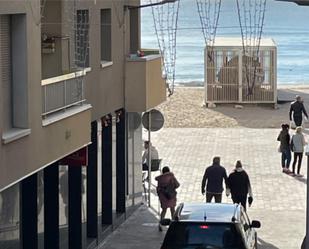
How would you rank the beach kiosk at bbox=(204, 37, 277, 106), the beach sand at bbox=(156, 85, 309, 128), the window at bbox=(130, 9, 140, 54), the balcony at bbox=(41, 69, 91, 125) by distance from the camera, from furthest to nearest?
the beach kiosk at bbox=(204, 37, 277, 106) < the beach sand at bbox=(156, 85, 309, 128) < the window at bbox=(130, 9, 140, 54) < the balcony at bbox=(41, 69, 91, 125)

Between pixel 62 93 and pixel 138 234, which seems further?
pixel 138 234

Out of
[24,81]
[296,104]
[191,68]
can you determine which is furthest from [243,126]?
[191,68]

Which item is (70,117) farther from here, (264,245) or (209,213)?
(264,245)

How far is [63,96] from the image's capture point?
15680 millimetres

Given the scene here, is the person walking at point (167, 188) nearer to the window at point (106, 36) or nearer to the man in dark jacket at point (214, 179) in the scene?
the man in dark jacket at point (214, 179)

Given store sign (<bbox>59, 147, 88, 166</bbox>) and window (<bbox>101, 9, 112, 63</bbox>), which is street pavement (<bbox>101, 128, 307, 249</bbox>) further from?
window (<bbox>101, 9, 112, 63</bbox>)

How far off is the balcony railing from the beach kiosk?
26271mm

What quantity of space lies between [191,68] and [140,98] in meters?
62.3

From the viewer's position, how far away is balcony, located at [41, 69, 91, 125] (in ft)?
48.9

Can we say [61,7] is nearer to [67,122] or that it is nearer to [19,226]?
[67,122]

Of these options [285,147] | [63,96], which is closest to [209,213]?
[63,96]

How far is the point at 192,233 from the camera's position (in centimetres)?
→ 1456

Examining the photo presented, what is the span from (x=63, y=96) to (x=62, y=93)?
51mm

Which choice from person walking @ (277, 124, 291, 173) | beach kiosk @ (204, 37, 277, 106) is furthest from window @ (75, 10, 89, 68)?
beach kiosk @ (204, 37, 277, 106)
